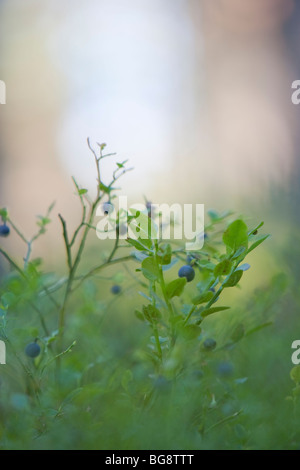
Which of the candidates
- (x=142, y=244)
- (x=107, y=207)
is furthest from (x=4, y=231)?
(x=142, y=244)

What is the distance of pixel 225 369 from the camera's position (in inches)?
19.4

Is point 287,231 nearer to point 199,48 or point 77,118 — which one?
point 77,118

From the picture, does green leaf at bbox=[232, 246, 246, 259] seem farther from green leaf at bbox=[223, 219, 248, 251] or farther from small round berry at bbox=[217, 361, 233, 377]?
small round berry at bbox=[217, 361, 233, 377]

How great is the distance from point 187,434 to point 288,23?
3.65 m

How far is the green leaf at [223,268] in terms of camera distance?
393mm

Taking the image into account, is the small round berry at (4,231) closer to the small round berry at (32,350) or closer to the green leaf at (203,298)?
the small round berry at (32,350)

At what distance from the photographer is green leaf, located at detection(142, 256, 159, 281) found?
0.41 m

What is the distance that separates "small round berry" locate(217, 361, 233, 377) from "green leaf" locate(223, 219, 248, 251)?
16cm

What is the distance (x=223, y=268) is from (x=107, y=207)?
19 cm

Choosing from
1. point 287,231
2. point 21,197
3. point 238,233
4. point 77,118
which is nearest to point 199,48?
point 77,118

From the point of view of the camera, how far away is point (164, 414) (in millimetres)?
373

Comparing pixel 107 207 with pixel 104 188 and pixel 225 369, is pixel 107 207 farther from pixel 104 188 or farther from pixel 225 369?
pixel 225 369

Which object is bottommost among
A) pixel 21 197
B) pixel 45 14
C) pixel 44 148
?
pixel 21 197

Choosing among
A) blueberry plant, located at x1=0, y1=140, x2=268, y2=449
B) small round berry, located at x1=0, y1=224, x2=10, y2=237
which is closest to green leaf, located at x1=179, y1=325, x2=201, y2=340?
blueberry plant, located at x1=0, y1=140, x2=268, y2=449
